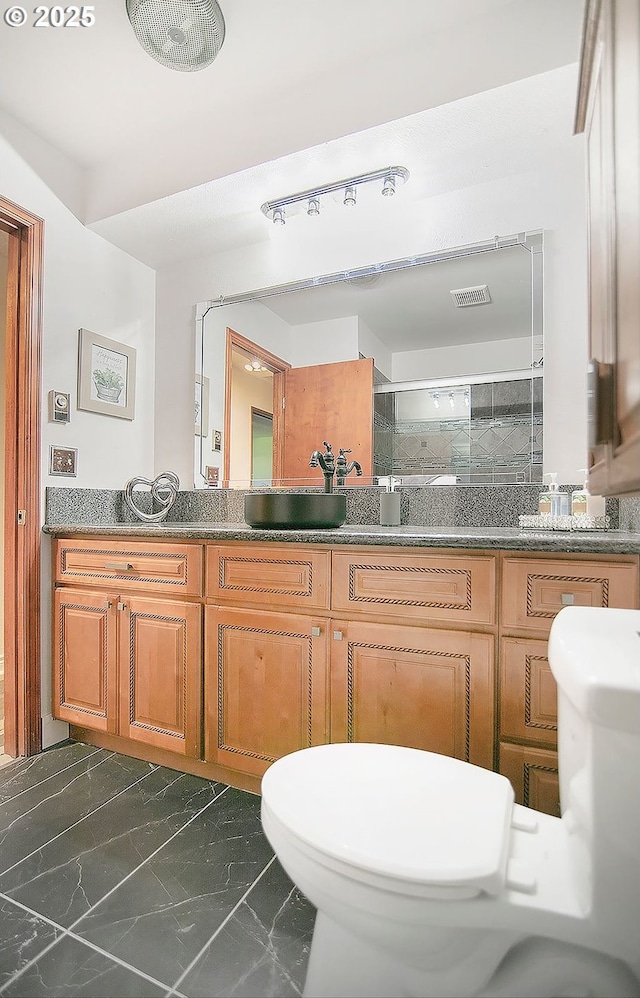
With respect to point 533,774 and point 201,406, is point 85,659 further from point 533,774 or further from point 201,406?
point 533,774

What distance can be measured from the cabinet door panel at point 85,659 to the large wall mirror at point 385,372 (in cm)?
81

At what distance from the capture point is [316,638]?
5.21 feet

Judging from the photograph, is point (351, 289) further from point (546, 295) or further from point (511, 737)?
point (511, 737)

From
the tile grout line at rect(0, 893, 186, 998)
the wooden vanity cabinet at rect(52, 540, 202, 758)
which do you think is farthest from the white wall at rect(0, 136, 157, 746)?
the tile grout line at rect(0, 893, 186, 998)

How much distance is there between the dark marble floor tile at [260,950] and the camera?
107cm

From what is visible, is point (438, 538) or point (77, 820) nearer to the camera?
point (438, 538)

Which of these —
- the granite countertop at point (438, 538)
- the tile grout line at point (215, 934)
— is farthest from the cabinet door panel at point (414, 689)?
the tile grout line at point (215, 934)

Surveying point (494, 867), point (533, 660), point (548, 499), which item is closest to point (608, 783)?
point (494, 867)

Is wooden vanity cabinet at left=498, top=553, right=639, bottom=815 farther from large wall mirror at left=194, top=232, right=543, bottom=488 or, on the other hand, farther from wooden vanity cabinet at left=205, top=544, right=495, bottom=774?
large wall mirror at left=194, top=232, right=543, bottom=488

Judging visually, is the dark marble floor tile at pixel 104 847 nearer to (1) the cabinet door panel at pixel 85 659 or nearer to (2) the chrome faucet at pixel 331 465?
(1) the cabinet door panel at pixel 85 659

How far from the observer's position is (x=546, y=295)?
1948mm

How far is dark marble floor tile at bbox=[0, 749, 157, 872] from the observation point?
4.99 ft

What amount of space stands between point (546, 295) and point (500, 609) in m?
1.25

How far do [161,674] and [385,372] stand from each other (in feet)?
4.78
